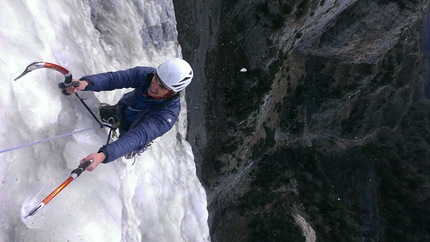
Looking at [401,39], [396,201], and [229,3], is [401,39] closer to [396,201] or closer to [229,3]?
[396,201]

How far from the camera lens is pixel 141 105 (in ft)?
21.2

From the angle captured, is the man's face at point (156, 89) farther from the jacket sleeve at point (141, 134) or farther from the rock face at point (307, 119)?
the rock face at point (307, 119)

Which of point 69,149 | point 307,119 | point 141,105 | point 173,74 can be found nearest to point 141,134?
point 141,105

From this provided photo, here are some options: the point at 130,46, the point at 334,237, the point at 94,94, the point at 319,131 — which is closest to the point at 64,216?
the point at 94,94

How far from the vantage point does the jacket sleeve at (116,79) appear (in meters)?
5.55

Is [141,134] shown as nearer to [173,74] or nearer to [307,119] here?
[173,74]

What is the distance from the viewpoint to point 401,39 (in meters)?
34.3

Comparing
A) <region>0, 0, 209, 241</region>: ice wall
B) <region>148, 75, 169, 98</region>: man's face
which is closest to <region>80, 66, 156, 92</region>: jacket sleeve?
<region>148, 75, 169, 98</region>: man's face

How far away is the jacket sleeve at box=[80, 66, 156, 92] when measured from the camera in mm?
5555

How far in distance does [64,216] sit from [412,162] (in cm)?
5171

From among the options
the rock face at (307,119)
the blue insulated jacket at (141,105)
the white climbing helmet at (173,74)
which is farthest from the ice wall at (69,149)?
the rock face at (307,119)

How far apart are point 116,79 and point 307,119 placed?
35.7 meters

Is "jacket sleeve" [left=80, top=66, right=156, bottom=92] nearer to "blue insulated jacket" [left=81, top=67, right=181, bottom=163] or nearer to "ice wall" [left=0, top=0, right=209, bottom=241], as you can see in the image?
"blue insulated jacket" [left=81, top=67, right=181, bottom=163]

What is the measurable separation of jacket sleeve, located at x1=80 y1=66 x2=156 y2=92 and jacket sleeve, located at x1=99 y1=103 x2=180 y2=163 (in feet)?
3.33
